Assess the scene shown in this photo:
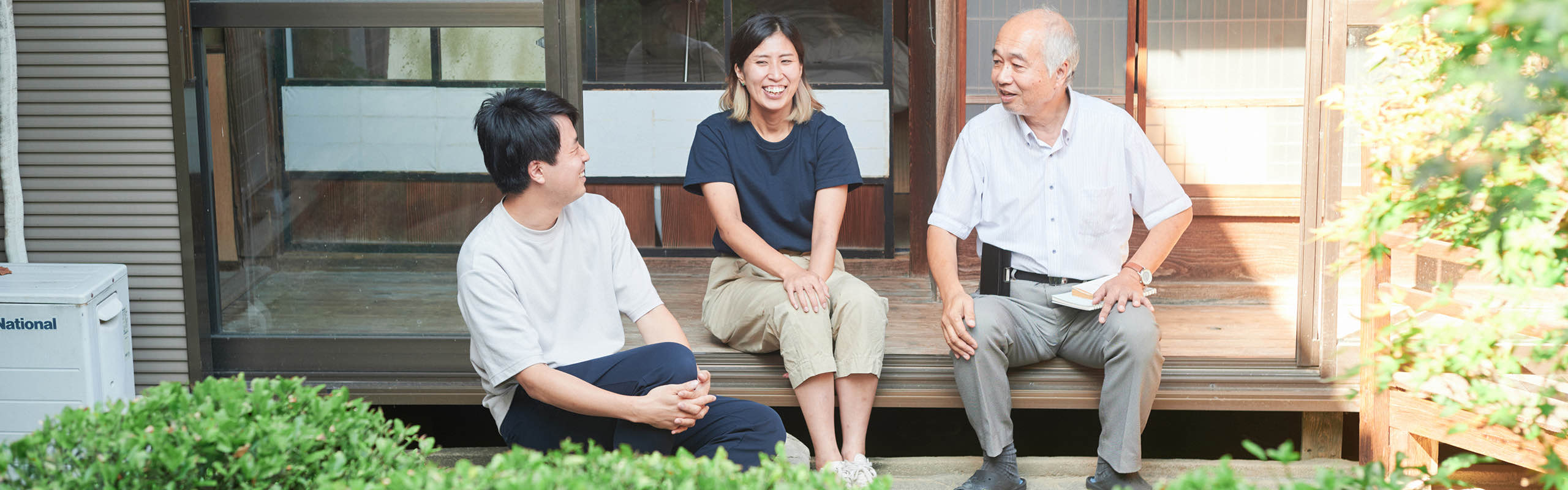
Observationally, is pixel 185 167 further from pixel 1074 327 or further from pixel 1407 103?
pixel 1407 103

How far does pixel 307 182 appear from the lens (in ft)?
11.3

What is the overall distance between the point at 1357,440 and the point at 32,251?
381 cm

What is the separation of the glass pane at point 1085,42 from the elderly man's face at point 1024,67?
1267mm

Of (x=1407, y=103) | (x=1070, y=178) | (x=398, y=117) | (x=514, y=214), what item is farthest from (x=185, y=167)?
(x=1407, y=103)

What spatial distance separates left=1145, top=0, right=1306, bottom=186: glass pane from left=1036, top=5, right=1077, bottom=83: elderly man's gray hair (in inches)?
58.7

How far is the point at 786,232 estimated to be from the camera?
3283mm

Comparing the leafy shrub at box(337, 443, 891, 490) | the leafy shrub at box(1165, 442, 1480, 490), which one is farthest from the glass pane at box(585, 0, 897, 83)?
the leafy shrub at box(1165, 442, 1480, 490)

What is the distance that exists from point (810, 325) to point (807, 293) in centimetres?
10

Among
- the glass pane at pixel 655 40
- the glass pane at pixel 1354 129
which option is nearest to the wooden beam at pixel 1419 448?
the glass pane at pixel 1354 129

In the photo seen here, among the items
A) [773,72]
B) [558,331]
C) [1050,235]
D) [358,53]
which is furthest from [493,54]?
[1050,235]

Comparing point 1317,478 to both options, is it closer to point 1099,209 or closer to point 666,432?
point 666,432

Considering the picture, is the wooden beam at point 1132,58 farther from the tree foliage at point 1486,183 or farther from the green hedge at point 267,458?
the green hedge at point 267,458

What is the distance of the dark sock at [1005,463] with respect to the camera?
2.89 metres

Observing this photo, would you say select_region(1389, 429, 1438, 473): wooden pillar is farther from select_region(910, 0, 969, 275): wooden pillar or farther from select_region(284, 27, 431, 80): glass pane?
select_region(284, 27, 431, 80): glass pane
